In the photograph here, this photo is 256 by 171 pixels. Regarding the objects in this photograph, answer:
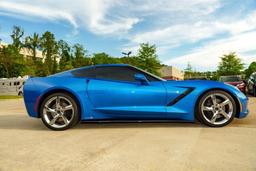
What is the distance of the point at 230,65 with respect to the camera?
46656 millimetres

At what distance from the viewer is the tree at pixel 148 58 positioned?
39931 mm

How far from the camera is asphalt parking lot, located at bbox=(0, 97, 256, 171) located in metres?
2.40

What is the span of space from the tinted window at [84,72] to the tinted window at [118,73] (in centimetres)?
9

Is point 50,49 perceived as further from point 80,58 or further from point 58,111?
point 58,111

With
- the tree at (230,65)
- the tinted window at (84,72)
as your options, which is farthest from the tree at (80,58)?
the tinted window at (84,72)

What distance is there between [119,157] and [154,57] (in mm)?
38584

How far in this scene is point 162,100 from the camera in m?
4.21

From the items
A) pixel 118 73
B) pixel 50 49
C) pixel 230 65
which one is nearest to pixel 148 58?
pixel 230 65

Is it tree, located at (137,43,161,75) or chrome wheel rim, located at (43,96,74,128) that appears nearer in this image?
chrome wheel rim, located at (43,96,74,128)

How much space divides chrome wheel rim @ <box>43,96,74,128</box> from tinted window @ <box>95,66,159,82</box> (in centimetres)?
77

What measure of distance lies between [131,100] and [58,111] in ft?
4.32

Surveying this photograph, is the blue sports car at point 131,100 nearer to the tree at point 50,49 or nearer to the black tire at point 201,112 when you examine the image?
the black tire at point 201,112

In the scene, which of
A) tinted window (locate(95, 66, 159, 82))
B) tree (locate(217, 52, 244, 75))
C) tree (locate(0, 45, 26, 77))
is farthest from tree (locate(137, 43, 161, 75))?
tinted window (locate(95, 66, 159, 82))

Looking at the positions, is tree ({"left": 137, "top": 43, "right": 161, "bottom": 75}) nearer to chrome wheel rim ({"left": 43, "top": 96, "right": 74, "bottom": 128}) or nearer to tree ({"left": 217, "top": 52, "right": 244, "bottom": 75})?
tree ({"left": 217, "top": 52, "right": 244, "bottom": 75})
